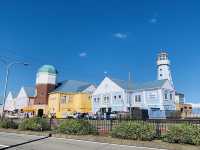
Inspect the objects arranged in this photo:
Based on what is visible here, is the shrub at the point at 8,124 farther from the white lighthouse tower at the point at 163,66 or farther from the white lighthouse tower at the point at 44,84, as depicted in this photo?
the white lighthouse tower at the point at 163,66

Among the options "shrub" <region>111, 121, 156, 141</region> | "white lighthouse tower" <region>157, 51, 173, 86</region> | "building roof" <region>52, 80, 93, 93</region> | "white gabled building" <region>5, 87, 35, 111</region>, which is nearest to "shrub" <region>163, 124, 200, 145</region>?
"shrub" <region>111, 121, 156, 141</region>

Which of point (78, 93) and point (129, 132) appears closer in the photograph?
point (129, 132)

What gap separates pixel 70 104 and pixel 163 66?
32727mm

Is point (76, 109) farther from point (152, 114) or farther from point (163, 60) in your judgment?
point (163, 60)

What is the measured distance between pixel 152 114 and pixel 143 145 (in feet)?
120

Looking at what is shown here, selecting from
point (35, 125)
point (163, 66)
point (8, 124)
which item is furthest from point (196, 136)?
point (163, 66)

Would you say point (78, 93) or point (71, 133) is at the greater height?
point (78, 93)

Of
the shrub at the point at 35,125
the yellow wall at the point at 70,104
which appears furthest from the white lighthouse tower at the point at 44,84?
the shrub at the point at 35,125

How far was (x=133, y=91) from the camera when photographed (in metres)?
56.2

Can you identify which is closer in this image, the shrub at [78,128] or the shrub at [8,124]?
the shrub at [78,128]

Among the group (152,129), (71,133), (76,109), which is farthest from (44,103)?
(152,129)

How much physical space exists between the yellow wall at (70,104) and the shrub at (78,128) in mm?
44537

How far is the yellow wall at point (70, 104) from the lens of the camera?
62628 millimetres

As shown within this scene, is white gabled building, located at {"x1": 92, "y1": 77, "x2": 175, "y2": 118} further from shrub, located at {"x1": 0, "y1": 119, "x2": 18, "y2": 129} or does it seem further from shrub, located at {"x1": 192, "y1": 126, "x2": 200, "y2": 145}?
shrub, located at {"x1": 192, "y1": 126, "x2": 200, "y2": 145}
